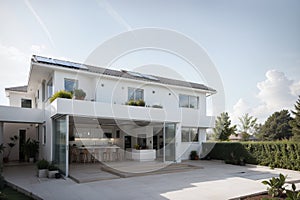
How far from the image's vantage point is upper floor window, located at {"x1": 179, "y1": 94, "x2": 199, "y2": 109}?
1992 centimetres

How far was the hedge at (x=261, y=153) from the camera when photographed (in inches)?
525

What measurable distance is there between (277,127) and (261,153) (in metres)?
33.2

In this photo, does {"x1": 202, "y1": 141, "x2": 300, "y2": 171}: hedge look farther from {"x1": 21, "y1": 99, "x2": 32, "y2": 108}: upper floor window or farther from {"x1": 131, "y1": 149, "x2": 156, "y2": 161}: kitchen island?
{"x1": 21, "y1": 99, "x2": 32, "y2": 108}: upper floor window

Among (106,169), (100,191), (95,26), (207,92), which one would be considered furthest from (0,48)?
(207,92)

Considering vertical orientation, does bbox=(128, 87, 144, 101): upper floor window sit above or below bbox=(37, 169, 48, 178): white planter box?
above

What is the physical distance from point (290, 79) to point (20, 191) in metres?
15.1

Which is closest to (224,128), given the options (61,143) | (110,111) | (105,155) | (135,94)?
(135,94)

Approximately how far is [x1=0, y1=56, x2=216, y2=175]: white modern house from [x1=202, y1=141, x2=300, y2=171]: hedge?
7.19ft

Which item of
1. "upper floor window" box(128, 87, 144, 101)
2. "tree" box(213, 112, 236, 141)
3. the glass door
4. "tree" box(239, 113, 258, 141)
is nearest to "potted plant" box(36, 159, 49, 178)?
the glass door

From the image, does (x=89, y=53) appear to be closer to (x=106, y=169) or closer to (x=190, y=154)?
(x=106, y=169)

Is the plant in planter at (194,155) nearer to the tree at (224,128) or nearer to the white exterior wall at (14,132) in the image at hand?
the white exterior wall at (14,132)

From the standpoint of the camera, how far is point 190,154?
738 inches

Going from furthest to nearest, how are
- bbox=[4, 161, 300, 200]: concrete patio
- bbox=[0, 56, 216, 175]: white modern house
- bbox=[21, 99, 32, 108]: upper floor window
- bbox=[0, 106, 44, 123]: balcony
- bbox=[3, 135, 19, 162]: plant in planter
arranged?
bbox=[21, 99, 32, 108]: upper floor window < bbox=[3, 135, 19, 162]: plant in planter < bbox=[0, 106, 44, 123]: balcony < bbox=[0, 56, 216, 175]: white modern house < bbox=[4, 161, 300, 200]: concrete patio

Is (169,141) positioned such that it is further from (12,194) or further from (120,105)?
(12,194)
